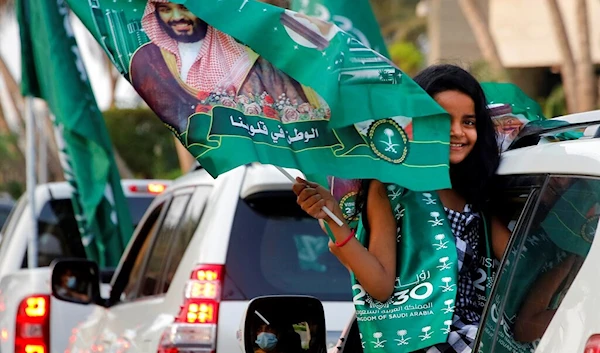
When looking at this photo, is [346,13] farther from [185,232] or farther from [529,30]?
[529,30]

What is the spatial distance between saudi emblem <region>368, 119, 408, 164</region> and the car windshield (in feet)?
18.6

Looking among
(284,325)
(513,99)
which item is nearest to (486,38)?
(513,99)

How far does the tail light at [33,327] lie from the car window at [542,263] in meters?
4.47

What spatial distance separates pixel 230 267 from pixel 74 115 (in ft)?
16.3

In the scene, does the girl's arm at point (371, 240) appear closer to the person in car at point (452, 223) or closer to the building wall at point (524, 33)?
the person in car at point (452, 223)

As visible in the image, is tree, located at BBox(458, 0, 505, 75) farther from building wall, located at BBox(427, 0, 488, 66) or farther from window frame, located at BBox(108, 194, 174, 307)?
window frame, located at BBox(108, 194, 174, 307)

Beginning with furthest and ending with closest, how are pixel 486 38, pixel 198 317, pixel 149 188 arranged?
1. pixel 486 38
2. pixel 149 188
3. pixel 198 317

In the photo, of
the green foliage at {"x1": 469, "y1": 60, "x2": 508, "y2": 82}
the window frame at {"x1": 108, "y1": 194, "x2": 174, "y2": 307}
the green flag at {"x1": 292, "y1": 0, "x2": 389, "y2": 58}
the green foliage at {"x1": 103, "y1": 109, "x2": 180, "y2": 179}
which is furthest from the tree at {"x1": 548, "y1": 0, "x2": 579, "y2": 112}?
the green foliage at {"x1": 103, "y1": 109, "x2": 180, "y2": 179}

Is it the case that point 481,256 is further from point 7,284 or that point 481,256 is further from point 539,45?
point 539,45

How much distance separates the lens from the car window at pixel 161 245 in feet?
18.4

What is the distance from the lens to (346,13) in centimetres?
747

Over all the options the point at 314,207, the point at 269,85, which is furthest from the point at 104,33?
the point at 314,207

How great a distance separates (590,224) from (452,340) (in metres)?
0.73

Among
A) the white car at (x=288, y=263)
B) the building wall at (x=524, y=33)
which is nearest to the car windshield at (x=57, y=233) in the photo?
the white car at (x=288, y=263)
